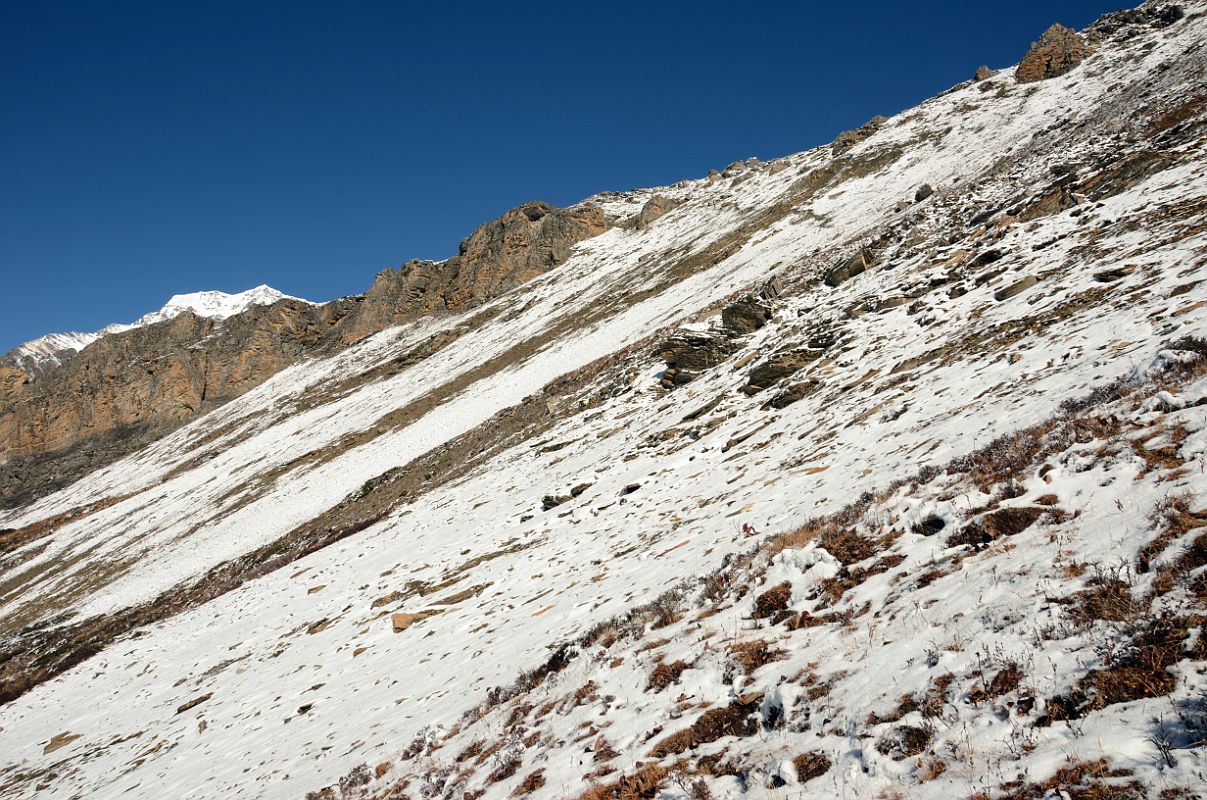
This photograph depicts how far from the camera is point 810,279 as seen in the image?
31234 mm

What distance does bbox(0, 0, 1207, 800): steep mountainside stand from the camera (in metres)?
4.64

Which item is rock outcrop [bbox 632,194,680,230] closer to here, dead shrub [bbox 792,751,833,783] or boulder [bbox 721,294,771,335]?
boulder [bbox 721,294,771,335]

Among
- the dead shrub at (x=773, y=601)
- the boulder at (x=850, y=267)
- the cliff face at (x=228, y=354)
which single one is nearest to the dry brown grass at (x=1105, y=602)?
the dead shrub at (x=773, y=601)

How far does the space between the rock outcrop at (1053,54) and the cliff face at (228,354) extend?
54.2 meters

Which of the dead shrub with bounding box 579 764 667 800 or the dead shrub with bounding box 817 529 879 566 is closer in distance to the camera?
the dead shrub with bounding box 579 764 667 800

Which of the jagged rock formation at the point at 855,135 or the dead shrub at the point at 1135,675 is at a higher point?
the jagged rock formation at the point at 855,135

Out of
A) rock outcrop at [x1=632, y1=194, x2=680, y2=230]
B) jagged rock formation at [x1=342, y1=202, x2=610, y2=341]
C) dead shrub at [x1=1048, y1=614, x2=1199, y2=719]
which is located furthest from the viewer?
jagged rock formation at [x1=342, y1=202, x2=610, y2=341]

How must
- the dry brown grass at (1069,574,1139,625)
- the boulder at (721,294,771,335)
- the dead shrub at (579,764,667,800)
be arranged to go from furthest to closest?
the boulder at (721,294,771,335) → the dead shrub at (579,764,667,800) → the dry brown grass at (1069,574,1139,625)

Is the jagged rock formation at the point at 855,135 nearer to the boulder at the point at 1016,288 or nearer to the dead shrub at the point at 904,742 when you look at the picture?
the boulder at the point at 1016,288

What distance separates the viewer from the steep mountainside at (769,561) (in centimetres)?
464

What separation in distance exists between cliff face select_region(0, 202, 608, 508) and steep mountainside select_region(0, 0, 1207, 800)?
49.7 meters

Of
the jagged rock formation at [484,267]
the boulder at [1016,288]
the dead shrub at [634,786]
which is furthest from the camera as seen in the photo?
the jagged rock formation at [484,267]

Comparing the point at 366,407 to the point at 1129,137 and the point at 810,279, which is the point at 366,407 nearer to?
the point at 810,279

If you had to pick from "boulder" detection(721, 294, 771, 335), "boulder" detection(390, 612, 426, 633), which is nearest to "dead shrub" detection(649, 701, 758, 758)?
"boulder" detection(390, 612, 426, 633)
